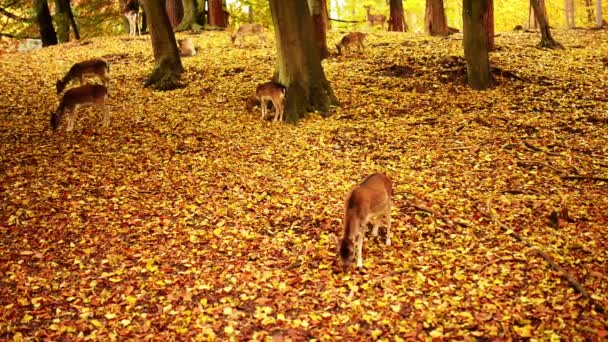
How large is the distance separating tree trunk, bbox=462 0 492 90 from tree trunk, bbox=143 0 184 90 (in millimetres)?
7860

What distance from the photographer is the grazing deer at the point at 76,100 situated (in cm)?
1109

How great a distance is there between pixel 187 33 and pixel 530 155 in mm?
16994

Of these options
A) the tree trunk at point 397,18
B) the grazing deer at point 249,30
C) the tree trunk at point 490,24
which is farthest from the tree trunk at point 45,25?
the tree trunk at point 490,24

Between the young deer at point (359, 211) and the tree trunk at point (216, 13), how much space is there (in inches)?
764

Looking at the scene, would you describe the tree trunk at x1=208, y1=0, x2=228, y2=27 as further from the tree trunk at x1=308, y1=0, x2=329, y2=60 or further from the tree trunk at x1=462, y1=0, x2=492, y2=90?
the tree trunk at x1=462, y1=0, x2=492, y2=90

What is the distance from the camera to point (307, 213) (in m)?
8.02

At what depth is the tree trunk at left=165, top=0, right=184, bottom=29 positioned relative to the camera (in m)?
24.2

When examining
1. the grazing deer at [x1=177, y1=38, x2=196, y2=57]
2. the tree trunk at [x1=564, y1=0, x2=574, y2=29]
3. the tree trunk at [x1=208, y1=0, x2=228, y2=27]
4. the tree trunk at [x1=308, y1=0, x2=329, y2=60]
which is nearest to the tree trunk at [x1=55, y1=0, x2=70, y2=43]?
the tree trunk at [x1=208, y1=0, x2=228, y2=27]

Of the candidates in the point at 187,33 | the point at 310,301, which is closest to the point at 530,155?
the point at 310,301

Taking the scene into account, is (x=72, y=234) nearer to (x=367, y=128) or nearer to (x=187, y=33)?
(x=367, y=128)

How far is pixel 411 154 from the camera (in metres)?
9.97

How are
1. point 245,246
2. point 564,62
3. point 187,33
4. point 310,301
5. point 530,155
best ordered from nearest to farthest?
point 310,301
point 245,246
point 530,155
point 564,62
point 187,33

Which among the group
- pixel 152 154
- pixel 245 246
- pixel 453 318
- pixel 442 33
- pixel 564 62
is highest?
pixel 442 33

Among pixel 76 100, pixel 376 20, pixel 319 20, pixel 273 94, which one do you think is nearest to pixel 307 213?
pixel 273 94
